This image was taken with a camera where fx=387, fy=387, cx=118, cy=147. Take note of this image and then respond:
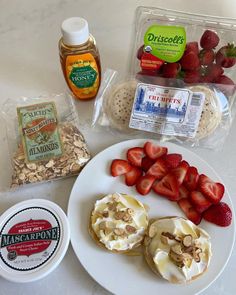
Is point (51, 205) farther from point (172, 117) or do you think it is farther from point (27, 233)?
point (172, 117)

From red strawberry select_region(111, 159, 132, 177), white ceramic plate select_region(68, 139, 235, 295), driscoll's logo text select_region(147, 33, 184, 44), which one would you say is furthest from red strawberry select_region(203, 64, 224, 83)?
red strawberry select_region(111, 159, 132, 177)

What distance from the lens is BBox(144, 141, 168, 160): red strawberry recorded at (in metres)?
0.96

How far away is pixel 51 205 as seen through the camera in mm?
865

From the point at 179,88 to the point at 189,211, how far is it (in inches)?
12.1

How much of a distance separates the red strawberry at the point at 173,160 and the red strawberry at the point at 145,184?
5 cm

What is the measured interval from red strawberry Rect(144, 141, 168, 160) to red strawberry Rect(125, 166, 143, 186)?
0.05 m

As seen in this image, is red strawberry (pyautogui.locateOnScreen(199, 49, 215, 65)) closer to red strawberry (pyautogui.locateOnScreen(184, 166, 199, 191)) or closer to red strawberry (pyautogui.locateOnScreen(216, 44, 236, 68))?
red strawberry (pyautogui.locateOnScreen(216, 44, 236, 68))

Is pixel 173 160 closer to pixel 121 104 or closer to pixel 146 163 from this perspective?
pixel 146 163

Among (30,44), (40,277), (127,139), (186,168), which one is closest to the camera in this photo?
(40,277)

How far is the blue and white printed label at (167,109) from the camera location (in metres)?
0.97

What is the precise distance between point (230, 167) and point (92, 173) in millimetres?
351

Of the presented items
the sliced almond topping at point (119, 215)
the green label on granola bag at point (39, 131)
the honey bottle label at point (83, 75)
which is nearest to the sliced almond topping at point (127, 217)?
the sliced almond topping at point (119, 215)

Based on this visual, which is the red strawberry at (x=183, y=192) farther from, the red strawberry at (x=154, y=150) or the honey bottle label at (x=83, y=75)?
the honey bottle label at (x=83, y=75)

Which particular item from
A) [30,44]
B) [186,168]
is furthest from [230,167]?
[30,44]
